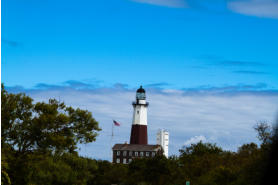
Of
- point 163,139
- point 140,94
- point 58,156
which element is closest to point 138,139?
point 140,94

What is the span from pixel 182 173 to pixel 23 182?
18698 mm

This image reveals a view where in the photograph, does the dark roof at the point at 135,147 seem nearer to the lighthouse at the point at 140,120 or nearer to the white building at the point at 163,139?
the lighthouse at the point at 140,120

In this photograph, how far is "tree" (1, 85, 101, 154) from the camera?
57.9 metres

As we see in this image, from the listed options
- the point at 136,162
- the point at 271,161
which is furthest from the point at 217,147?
the point at 271,161

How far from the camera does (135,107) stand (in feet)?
456

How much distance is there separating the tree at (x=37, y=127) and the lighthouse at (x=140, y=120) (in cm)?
7558

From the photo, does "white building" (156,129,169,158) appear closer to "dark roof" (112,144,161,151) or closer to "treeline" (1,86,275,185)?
"dark roof" (112,144,161,151)

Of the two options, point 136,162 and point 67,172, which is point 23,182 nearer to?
point 67,172

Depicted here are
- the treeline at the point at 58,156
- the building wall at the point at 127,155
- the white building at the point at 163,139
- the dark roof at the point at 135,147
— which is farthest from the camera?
the white building at the point at 163,139

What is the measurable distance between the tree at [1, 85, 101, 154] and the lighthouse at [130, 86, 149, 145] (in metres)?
75.6

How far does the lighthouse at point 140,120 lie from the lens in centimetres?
13750

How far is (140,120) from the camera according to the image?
13712cm

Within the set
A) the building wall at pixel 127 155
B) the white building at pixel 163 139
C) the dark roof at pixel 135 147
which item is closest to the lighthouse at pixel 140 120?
the dark roof at pixel 135 147

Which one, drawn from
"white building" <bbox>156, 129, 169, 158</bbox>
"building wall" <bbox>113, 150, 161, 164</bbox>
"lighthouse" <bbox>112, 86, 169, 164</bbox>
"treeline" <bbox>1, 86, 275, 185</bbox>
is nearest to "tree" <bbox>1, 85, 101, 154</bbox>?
"treeline" <bbox>1, 86, 275, 185</bbox>
